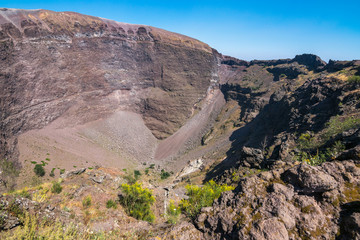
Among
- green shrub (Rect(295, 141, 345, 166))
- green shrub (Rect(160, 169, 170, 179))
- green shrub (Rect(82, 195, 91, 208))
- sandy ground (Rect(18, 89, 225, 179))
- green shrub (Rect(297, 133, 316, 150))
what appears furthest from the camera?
green shrub (Rect(160, 169, 170, 179))

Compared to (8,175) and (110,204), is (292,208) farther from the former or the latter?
(8,175)

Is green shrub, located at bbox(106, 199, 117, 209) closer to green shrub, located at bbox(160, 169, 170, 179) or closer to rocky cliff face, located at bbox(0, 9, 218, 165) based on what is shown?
green shrub, located at bbox(160, 169, 170, 179)

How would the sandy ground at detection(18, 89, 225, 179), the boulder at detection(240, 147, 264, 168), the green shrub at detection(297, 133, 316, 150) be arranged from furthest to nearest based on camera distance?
the sandy ground at detection(18, 89, 225, 179) → the boulder at detection(240, 147, 264, 168) → the green shrub at detection(297, 133, 316, 150)

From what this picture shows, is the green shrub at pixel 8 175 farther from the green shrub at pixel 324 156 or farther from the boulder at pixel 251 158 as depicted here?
the green shrub at pixel 324 156

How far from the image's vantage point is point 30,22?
48750 millimetres

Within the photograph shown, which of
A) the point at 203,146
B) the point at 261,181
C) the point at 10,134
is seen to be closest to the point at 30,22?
the point at 10,134

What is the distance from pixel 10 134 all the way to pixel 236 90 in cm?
6756

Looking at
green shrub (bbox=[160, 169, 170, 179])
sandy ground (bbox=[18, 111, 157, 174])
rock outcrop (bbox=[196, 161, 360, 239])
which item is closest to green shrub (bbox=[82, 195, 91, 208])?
rock outcrop (bbox=[196, 161, 360, 239])

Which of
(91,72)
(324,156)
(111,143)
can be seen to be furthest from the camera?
(91,72)

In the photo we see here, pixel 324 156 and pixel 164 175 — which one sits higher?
pixel 324 156

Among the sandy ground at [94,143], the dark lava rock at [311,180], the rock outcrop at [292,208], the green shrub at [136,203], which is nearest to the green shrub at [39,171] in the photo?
the sandy ground at [94,143]

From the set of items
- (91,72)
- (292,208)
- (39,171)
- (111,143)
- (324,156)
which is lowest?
(111,143)

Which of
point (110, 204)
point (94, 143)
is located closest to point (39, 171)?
point (94, 143)

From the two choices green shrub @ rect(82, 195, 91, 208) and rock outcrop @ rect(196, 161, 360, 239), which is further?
green shrub @ rect(82, 195, 91, 208)
